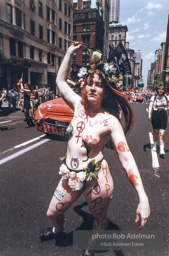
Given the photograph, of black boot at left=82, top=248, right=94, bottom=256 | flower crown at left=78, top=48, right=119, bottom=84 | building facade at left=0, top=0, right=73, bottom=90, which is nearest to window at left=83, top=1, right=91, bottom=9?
building facade at left=0, top=0, right=73, bottom=90

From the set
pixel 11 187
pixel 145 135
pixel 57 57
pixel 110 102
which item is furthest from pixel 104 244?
pixel 57 57

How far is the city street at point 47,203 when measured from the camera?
2.25 metres

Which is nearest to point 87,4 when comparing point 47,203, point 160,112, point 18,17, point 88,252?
point 18,17

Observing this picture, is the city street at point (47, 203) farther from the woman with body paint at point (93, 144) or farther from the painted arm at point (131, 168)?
the painted arm at point (131, 168)

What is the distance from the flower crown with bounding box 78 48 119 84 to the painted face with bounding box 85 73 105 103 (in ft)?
0.17

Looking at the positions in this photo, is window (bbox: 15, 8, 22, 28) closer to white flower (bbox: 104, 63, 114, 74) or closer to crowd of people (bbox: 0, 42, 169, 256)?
crowd of people (bbox: 0, 42, 169, 256)

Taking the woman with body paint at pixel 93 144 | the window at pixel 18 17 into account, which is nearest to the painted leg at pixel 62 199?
the woman with body paint at pixel 93 144

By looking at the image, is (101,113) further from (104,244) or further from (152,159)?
(152,159)

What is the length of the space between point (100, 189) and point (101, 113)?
2.32 ft

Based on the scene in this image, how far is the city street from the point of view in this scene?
2.25 meters

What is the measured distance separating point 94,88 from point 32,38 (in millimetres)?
29591

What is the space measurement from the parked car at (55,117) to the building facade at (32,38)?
13842mm

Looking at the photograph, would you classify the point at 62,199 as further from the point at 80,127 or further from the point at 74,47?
the point at 74,47

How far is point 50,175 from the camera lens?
4035mm
